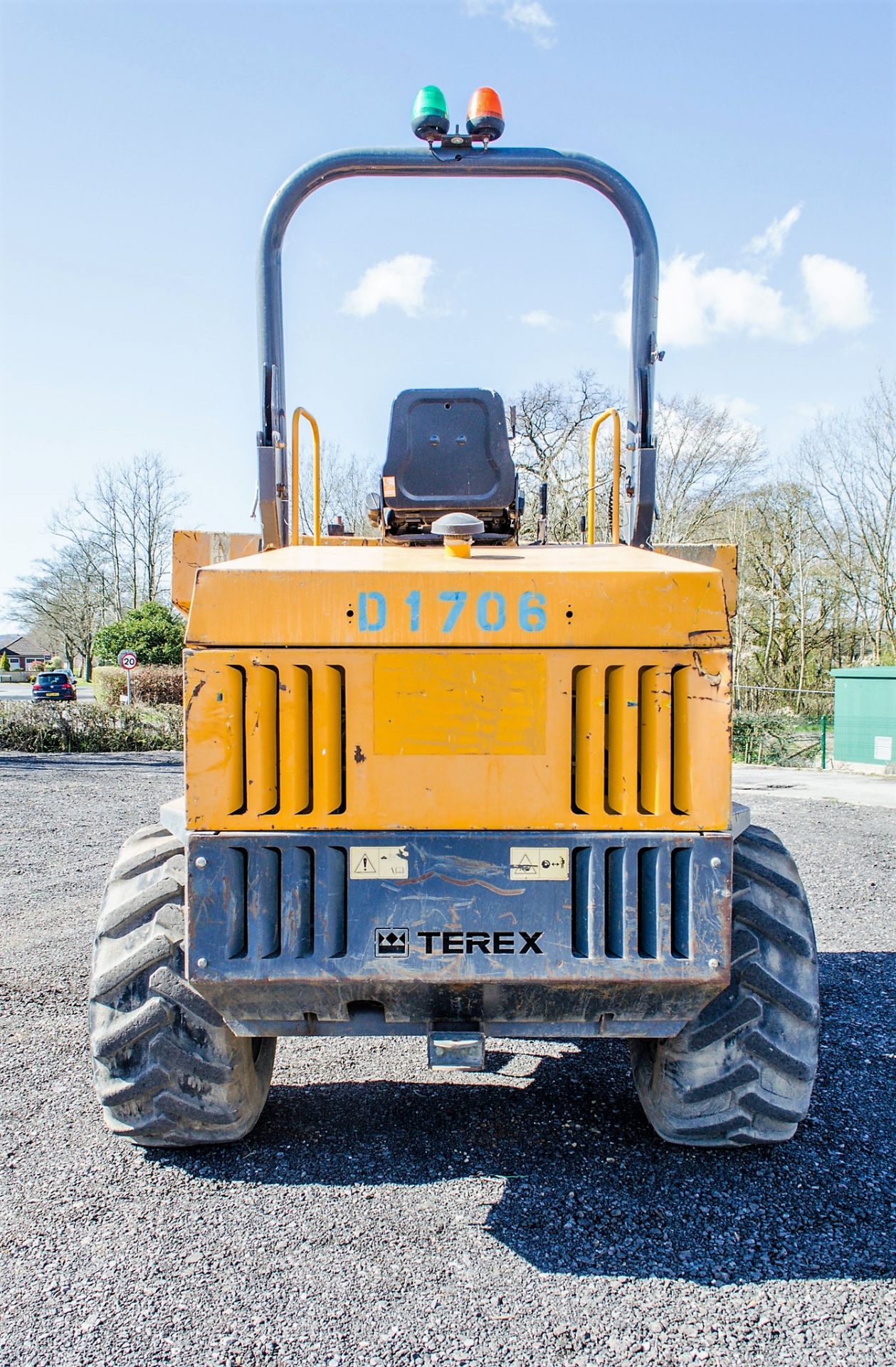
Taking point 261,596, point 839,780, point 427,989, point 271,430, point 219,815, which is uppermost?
point 271,430

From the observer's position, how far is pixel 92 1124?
12.3 feet

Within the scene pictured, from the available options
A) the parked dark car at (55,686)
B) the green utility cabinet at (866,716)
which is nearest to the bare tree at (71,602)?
the parked dark car at (55,686)

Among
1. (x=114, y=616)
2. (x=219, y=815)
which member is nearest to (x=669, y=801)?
(x=219, y=815)

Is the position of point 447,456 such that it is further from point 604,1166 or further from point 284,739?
point 604,1166

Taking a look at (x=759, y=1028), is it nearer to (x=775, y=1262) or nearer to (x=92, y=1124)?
(x=775, y=1262)

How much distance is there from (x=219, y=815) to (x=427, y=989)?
0.80 m

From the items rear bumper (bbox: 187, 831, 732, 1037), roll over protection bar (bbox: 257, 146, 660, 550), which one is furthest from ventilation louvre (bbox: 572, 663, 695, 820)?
roll over protection bar (bbox: 257, 146, 660, 550)

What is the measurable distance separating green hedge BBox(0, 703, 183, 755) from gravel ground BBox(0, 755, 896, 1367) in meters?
16.8

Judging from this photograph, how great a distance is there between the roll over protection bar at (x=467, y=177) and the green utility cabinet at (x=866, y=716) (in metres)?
16.9

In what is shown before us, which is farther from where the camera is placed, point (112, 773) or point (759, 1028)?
point (112, 773)

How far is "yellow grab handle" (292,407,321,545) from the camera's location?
3973mm

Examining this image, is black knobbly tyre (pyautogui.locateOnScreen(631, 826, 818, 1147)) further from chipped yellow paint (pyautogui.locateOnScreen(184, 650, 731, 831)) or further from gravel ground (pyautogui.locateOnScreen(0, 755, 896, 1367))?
chipped yellow paint (pyautogui.locateOnScreen(184, 650, 731, 831))

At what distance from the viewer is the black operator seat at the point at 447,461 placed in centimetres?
484

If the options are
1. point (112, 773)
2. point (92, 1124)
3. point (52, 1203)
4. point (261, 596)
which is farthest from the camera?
point (112, 773)
